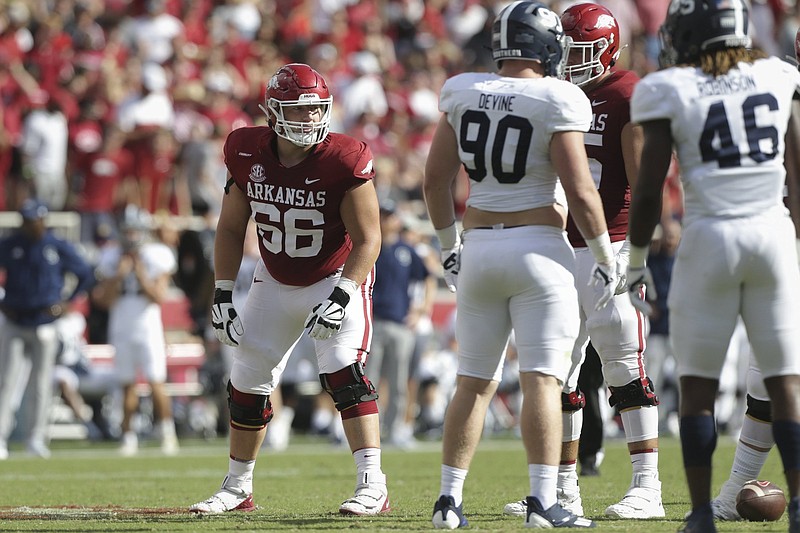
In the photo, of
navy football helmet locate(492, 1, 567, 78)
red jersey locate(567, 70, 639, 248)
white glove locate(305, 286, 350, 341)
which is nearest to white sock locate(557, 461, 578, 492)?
red jersey locate(567, 70, 639, 248)

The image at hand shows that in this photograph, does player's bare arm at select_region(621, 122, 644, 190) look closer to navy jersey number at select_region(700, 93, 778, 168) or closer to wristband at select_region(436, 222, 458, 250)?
wristband at select_region(436, 222, 458, 250)

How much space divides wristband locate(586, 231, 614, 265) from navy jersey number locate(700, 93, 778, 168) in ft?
2.27

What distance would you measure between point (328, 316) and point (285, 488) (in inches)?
95.3

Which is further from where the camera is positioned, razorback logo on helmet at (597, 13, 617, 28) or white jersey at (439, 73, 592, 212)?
razorback logo on helmet at (597, 13, 617, 28)

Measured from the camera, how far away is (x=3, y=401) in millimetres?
12391

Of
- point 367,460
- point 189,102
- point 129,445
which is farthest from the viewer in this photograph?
point 189,102

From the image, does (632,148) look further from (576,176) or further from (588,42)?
(576,176)

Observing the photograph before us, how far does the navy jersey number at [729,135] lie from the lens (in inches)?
195

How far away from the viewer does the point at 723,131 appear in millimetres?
4949

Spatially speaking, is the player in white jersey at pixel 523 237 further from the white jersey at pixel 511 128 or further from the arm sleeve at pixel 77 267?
the arm sleeve at pixel 77 267

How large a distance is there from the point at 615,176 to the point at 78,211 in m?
10.1

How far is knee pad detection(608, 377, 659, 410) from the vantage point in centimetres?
657

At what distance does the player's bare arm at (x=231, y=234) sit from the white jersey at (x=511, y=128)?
1614 mm

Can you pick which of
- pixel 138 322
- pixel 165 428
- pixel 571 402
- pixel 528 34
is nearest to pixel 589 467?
pixel 571 402
